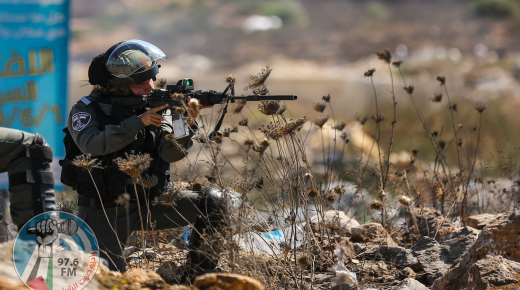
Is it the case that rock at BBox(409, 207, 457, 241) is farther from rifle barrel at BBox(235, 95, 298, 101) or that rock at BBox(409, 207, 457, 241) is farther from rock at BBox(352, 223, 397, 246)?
rifle barrel at BBox(235, 95, 298, 101)

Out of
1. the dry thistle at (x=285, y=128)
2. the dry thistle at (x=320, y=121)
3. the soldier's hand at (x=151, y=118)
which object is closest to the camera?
the dry thistle at (x=285, y=128)

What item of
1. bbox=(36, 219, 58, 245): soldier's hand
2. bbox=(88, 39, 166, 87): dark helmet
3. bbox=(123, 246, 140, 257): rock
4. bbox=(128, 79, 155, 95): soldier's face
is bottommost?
bbox=(123, 246, 140, 257): rock

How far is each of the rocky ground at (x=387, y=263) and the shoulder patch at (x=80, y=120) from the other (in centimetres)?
78

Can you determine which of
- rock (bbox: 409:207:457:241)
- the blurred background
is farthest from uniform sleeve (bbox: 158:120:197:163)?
the blurred background

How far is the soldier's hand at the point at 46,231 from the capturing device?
9.27 feet

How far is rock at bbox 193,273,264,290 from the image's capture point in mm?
2174

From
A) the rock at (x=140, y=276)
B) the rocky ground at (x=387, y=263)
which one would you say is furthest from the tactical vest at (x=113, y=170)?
the rock at (x=140, y=276)

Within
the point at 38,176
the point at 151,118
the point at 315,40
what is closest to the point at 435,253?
the point at 151,118

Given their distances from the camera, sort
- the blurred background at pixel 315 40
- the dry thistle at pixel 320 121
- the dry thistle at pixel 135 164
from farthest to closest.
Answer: the blurred background at pixel 315 40 < the dry thistle at pixel 320 121 < the dry thistle at pixel 135 164

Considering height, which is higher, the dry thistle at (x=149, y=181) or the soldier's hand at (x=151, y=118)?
the soldier's hand at (x=151, y=118)

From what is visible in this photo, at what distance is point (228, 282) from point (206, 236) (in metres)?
1.00

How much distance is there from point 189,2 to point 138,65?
56.0 m

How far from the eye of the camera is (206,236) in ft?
10.4

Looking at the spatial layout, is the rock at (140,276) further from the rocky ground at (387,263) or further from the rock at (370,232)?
the rock at (370,232)
